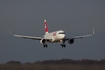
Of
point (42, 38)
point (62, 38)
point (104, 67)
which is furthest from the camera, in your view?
point (42, 38)

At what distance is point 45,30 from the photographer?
112m

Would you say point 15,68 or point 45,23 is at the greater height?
point 45,23

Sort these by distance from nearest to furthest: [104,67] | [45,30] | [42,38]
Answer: [104,67], [42,38], [45,30]

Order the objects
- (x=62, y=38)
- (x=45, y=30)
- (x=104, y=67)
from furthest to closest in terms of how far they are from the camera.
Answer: (x=45, y=30) → (x=62, y=38) → (x=104, y=67)

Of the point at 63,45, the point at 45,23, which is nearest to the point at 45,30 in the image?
the point at 45,23

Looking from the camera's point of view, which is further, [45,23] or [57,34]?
[45,23]

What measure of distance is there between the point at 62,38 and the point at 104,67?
45.0 ft

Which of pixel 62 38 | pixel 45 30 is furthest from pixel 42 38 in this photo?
pixel 45 30

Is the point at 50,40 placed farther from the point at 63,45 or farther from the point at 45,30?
the point at 45,30

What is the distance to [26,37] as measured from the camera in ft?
320

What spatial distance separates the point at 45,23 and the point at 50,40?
1042 inches

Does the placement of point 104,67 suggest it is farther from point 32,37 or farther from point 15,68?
point 32,37

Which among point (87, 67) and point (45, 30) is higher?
point (45, 30)

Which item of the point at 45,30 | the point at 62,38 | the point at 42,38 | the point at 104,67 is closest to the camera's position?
the point at 104,67
